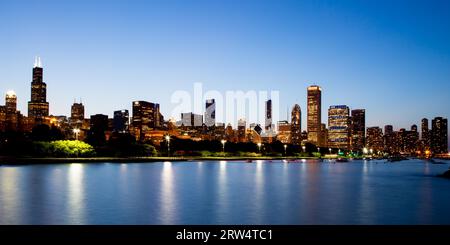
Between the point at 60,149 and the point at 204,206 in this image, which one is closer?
the point at 204,206

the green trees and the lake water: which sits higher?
the green trees

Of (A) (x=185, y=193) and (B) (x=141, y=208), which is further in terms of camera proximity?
(A) (x=185, y=193)

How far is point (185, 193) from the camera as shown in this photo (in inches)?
1761

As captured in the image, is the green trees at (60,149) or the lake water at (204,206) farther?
the green trees at (60,149)

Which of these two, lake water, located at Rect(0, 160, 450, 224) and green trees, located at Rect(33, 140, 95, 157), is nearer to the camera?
lake water, located at Rect(0, 160, 450, 224)

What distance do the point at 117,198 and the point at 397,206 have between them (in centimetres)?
2262

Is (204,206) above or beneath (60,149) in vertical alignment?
beneath

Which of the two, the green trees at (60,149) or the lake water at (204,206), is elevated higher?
the green trees at (60,149)
